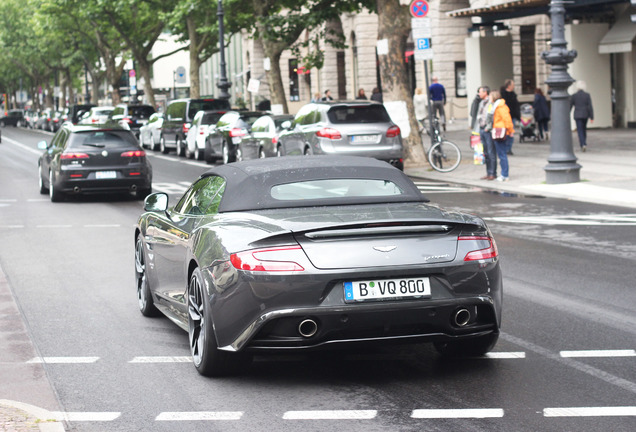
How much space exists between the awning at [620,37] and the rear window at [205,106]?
12102 millimetres

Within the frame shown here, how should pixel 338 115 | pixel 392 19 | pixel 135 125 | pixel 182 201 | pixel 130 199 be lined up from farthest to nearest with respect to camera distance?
pixel 135 125, pixel 392 19, pixel 338 115, pixel 130 199, pixel 182 201

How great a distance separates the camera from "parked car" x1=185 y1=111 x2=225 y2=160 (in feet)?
113

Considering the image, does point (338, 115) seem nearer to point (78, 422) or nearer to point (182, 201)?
point (182, 201)

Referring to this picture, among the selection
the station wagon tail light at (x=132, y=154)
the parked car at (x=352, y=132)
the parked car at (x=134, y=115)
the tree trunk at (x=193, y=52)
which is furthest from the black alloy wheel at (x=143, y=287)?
the tree trunk at (x=193, y=52)

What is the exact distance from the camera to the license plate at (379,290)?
646cm

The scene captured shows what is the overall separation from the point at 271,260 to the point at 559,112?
15851 millimetres

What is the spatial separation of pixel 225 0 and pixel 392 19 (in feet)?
55.5

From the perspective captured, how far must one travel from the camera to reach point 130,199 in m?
22.5

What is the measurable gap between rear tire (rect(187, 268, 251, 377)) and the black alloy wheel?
1987 mm

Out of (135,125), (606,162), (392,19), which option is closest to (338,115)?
(392,19)

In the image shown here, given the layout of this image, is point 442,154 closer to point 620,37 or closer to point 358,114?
point 358,114

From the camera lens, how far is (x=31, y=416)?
612 cm

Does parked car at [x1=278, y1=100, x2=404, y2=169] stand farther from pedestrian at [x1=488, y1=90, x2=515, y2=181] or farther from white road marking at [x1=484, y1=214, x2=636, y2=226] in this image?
white road marking at [x1=484, y1=214, x2=636, y2=226]

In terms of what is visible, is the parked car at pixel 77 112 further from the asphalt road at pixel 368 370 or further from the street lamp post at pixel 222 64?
the asphalt road at pixel 368 370
